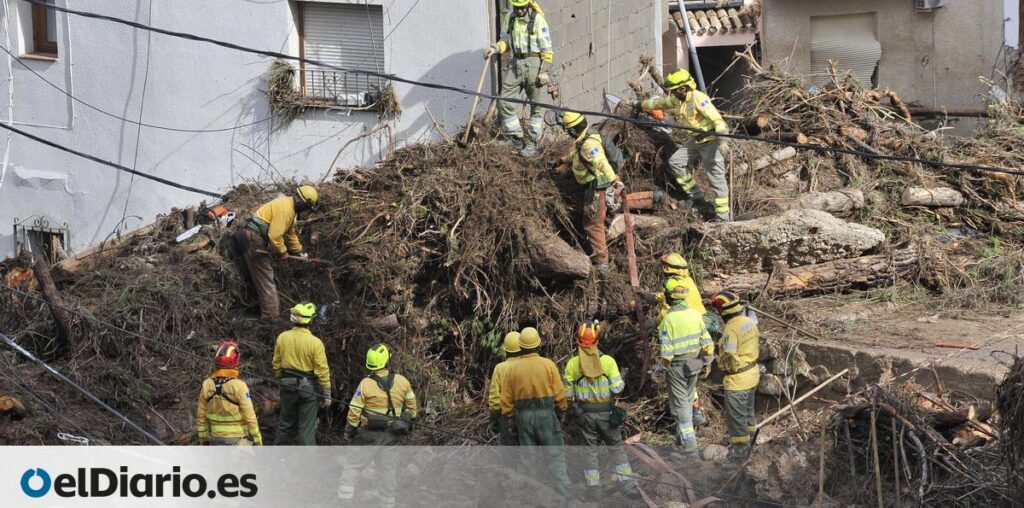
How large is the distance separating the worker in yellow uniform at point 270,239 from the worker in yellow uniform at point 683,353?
4.17m

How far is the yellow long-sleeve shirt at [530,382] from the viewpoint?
9.93 metres

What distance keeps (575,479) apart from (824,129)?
6.77 metres

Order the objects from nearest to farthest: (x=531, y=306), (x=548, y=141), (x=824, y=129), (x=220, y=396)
A: (x=220, y=396) → (x=531, y=306) → (x=548, y=141) → (x=824, y=129)

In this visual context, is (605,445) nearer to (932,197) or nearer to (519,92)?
(519,92)

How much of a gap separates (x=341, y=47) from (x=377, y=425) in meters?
6.93

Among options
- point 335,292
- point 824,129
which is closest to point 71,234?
point 335,292

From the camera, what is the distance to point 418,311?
12.3 m

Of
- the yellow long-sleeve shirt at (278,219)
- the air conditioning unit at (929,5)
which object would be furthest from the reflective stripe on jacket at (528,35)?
the air conditioning unit at (929,5)

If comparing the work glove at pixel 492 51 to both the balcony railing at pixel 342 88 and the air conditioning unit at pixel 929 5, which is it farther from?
the air conditioning unit at pixel 929 5

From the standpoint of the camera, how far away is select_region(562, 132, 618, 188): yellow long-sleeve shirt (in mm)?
12219

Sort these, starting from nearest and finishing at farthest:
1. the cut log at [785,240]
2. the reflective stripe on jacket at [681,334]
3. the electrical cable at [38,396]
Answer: the reflective stripe on jacket at [681,334], the electrical cable at [38,396], the cut log at [785,240]

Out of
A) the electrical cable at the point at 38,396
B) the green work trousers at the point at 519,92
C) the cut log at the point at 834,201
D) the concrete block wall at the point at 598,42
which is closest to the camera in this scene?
the electrical cable at the point at 38,396

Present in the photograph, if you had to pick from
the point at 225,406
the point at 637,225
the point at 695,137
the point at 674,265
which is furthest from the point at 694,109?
the point at 225,406

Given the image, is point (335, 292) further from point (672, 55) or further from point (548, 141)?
point (672, 55)
